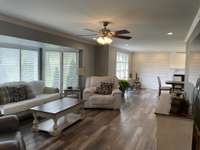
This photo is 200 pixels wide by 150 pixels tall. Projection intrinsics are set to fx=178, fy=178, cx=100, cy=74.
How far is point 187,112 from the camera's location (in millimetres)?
2637

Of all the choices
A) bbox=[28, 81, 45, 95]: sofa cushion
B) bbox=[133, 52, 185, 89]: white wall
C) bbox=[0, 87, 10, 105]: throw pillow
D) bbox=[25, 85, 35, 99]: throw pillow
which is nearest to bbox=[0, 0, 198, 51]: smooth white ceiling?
bbox=[0, 87, 10, 105]: throw pillow

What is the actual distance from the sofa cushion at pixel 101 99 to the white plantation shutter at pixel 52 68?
2.13 metres

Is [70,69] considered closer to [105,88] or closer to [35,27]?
[105,88]

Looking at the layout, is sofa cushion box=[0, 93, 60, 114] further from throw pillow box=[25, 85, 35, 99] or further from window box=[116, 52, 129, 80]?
window box=[116, 52, 129, 80]

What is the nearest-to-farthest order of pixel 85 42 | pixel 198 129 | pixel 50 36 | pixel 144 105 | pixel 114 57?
1. pixel 198 129
2. pixel 50 36
3. pixel 144 105
4. pixel 85 42
5. pixel 114 57

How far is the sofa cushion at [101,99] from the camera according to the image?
583 cm

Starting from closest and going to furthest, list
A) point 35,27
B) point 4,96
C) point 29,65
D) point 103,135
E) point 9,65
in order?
point 103,135 < point 4,96 < point 35,27 < point 9,65 < point 29,65

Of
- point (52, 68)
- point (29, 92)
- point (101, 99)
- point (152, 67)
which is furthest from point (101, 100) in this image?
point (152, 67)

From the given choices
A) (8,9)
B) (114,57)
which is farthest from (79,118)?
(114,57)

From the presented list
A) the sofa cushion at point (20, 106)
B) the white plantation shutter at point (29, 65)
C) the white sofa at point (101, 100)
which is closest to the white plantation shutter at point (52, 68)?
the white plantation shutter at point (29, 65)

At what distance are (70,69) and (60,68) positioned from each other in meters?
0.41

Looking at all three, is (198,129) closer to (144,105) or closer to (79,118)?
(79,118)

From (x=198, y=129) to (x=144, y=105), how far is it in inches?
173

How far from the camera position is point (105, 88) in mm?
6223
